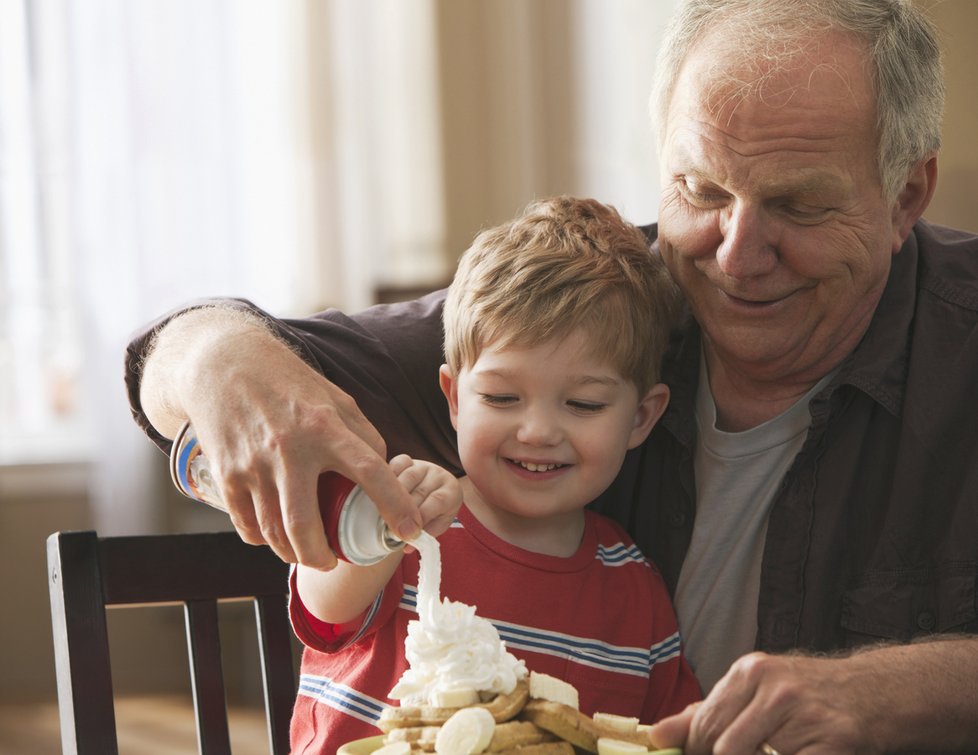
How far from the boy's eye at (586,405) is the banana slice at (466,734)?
55 centimetres

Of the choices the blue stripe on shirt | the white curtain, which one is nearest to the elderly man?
the blue stripe on shirt

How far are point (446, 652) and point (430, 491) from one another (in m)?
0.14

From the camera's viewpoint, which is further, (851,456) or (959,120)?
(959,120)

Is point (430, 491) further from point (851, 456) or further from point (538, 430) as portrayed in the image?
point (851, 456)

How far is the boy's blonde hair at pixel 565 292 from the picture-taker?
133 centimetres

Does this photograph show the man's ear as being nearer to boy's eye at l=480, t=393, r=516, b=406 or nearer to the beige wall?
boy's eye at l=480, t=393, r=516, b=406

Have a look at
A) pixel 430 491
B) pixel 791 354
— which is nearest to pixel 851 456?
Answer: pixel 791 354

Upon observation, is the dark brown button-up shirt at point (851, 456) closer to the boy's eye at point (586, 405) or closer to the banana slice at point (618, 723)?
the boy's eye at point (586, 405)

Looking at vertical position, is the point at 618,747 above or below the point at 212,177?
below

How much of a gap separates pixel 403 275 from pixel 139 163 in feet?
2.94

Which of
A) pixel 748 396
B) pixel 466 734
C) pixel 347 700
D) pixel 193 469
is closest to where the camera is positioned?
pixel 466 734

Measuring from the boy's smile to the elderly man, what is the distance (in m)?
0.19

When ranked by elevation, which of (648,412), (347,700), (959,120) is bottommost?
(347,700)

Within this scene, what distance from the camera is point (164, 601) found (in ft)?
4.18
